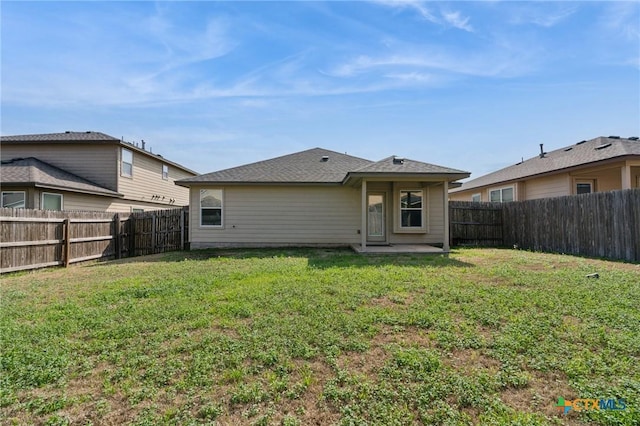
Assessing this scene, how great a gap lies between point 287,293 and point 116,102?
586 inches

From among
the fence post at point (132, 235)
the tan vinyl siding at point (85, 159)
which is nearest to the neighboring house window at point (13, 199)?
the tan vinyl siding at point (85, 159)

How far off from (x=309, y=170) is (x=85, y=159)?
10981mm

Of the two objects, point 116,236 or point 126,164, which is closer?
point 116,236

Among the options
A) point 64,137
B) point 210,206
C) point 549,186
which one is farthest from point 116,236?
point 549,186

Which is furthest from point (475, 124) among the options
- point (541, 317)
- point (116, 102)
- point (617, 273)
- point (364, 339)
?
point (116, 102)

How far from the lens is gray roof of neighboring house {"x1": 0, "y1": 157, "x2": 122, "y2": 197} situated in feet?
37.3

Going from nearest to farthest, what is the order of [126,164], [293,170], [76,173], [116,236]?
[116,236] < [293,170] < [76,173] < [126,164]

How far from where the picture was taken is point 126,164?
1583 centimetres

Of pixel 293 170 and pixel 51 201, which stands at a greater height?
pixel 293 170

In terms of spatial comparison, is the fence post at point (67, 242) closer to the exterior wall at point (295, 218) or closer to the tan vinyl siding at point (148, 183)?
the exterior wall at point (295, 218)

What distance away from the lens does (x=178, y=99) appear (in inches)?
559

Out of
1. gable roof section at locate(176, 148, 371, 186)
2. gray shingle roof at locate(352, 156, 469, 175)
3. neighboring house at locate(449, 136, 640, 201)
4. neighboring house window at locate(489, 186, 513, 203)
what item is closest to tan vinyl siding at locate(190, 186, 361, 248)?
gable roof section at locate(176, 148, 371, 186)

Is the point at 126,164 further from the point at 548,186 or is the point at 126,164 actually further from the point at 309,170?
the point at 548,186

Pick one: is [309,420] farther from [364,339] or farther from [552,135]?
[552,135]
